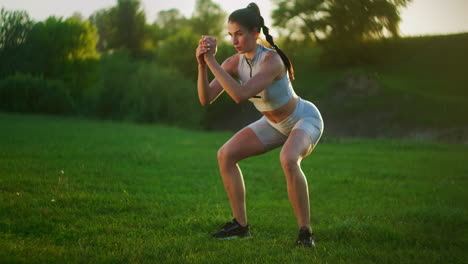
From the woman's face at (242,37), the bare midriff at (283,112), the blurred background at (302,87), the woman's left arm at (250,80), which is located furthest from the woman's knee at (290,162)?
the blurred background at (302,87)

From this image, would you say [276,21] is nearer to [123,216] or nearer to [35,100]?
[35,100]

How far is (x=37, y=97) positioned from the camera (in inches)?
1314

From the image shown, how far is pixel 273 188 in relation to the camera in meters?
9.48

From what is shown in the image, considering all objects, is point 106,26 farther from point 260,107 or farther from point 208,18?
point 260,107

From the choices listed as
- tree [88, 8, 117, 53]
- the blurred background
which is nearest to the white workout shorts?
the blurred background

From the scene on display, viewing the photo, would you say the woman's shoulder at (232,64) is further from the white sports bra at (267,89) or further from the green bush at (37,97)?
the green bush at (37,97)

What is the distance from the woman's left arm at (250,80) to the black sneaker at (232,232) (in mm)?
1509

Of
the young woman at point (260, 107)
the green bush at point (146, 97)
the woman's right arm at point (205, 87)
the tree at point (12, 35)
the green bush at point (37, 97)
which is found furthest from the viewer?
the green bush at point (146, 97)

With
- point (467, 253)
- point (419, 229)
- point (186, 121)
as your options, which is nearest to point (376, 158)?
point (419, 229)

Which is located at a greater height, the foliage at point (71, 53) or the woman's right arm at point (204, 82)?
the foliage at point (71, 53)

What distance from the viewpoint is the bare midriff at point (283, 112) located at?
5266 millimetres

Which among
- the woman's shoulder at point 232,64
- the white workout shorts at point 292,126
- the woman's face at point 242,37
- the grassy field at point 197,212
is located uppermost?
the woman's face at point 242,37

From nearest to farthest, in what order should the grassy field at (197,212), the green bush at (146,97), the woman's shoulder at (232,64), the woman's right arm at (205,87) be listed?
the grassy field at (197,212), the woman's right arm at (205,87), the woman's shoulder at (232,64), the green bush at (146,97)

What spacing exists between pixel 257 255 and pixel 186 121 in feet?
109
